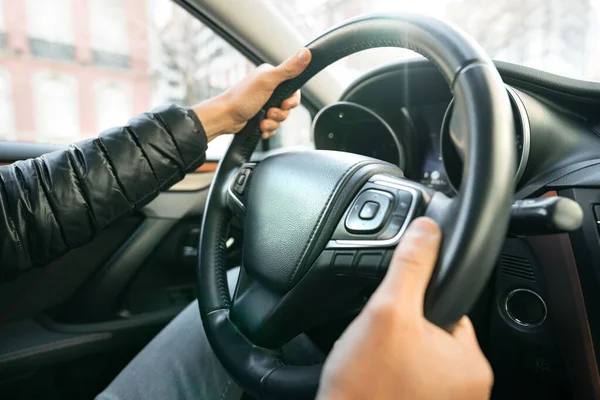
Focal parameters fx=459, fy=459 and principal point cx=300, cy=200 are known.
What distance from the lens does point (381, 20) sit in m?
0.60

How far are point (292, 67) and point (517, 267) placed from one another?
19.9 inches

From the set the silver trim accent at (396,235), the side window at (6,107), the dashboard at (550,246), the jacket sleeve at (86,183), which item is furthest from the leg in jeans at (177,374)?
the side window at (6,107)

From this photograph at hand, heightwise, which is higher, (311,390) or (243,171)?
(243,171)

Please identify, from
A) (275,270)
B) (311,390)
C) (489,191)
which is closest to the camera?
(489,191)

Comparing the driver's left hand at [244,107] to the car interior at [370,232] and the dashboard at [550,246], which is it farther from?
the dashboard at [550,246]

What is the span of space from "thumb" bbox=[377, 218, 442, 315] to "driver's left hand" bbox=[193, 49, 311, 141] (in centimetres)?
50

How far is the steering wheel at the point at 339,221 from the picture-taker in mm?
418

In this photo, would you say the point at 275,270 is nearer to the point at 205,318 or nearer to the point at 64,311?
the point at 205,318

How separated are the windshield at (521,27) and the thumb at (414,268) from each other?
68 centimetres

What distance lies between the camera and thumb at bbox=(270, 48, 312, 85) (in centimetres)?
74

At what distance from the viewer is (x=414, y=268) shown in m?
0.41

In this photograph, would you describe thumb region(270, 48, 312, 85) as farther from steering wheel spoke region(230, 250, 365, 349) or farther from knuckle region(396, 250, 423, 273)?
knuckle region(396, 250, 423, 273)

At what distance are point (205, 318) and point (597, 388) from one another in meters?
0.62

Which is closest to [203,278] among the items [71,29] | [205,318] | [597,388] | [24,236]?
[205,318]
